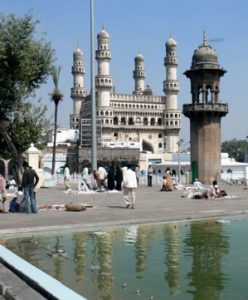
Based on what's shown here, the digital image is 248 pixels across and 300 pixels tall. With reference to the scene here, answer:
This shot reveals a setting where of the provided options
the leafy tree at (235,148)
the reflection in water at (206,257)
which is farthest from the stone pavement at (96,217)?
the leafy tree at (235,148)

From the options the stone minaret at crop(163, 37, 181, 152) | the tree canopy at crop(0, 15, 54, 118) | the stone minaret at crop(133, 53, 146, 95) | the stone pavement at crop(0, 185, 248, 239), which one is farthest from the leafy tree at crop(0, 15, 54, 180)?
the stone minaret at crop(133, 53, 146, 95)

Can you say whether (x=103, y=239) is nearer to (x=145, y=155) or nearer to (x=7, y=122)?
(x=7, y=122)

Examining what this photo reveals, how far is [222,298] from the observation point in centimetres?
601

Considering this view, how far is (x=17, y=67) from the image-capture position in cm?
2116

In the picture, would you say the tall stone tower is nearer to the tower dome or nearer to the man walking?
the tower dome

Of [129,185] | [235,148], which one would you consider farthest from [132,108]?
[129,185]

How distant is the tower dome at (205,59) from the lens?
36281mm

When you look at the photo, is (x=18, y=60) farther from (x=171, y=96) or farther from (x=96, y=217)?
(x=171, y=96)

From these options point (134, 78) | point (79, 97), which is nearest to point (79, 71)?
point (79, 97)

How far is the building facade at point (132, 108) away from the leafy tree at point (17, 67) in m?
89.4

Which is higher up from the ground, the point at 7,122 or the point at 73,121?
the point at 73,121

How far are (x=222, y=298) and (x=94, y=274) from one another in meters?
1.83

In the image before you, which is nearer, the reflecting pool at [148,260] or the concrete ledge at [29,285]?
the concrete ledge at [29,285]

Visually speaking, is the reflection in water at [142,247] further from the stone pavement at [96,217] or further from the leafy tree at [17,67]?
the leafy tree at [17,67]
